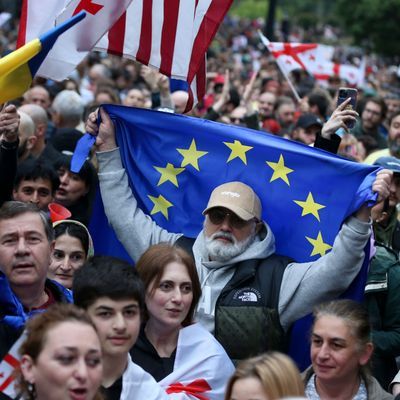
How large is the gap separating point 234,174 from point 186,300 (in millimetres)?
1467

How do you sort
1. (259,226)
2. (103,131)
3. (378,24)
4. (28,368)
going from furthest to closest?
(378,24), (103,131), (259,226), (28,368)

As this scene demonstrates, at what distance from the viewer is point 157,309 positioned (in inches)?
213

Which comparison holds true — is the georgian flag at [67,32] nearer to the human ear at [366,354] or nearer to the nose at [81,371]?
the human ear at [366,354]

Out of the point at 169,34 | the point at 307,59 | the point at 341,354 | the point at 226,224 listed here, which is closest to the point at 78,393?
the point at 341,354

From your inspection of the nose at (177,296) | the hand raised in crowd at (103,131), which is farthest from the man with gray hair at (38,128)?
the nose at (177,296)

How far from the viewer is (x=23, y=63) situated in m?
5.34

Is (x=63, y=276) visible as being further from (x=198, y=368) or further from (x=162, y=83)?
(x=162, y=83)

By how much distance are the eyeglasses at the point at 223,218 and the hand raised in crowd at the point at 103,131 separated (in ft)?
2.73

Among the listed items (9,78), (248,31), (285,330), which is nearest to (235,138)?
(285,330)

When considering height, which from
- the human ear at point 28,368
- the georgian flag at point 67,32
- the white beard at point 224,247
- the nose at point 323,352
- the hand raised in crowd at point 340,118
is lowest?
the human ear at point 28,368

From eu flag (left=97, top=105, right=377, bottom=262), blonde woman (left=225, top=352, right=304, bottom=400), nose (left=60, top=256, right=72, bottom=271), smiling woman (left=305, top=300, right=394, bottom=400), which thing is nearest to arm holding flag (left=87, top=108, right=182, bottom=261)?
eu flag (left=97, top=105, right=377, bottom=262)

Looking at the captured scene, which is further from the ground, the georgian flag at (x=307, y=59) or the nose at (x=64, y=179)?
the georgian flag at (x=307, y=59)

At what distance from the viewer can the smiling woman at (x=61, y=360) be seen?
157 inches

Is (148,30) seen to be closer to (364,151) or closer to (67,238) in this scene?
(67,238)
